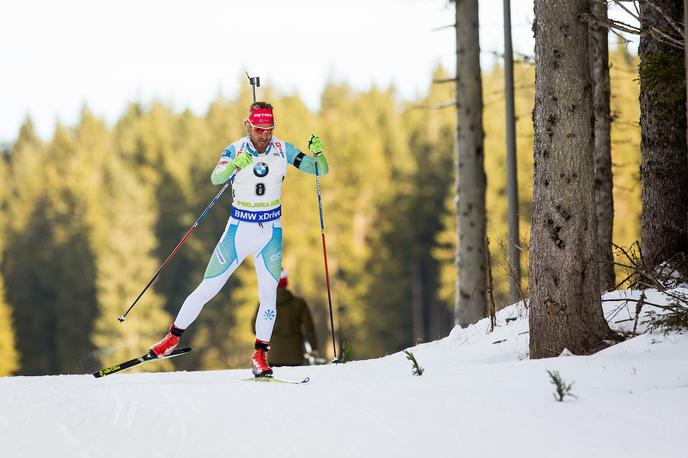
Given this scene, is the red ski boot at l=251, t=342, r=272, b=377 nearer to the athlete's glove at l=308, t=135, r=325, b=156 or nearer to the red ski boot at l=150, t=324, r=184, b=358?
the red ski boot at l=150, t=324, r=184, b=358

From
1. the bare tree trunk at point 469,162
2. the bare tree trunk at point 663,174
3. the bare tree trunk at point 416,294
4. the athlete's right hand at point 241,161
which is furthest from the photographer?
the bare tree trunk at point 416,294

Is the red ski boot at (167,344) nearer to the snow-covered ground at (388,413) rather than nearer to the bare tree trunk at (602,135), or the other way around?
the snow-covered ground at (388,413)

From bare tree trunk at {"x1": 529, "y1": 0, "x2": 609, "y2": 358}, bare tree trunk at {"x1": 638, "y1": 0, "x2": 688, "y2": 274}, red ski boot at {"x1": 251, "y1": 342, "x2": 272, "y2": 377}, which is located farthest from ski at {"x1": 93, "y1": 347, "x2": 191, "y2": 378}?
bare tree trunk at {"x1": 638, "y1": 0, "x2": 688, "y2": 274}

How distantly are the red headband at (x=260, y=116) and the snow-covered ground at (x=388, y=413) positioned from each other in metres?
2.15

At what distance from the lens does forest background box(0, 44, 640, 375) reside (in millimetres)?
48125

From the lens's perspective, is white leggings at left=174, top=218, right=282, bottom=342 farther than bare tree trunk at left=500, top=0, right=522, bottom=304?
No

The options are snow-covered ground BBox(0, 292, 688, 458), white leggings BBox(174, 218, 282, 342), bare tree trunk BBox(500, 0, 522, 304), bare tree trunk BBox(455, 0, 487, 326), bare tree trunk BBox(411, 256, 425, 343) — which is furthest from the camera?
bare tree trunk BBox(411, 256, 425, 343)

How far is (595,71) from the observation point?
12.7 metres

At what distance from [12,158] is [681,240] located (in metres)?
89.3

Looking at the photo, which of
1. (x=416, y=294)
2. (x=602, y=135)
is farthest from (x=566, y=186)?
(x=416, y=294)

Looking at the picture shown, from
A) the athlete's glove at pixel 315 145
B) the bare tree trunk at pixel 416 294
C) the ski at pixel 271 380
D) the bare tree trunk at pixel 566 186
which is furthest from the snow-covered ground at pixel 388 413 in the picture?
the bare tree trunk at pixel 416 294

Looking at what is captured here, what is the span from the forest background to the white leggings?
32.8 meters

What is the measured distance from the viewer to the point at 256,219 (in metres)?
8.95

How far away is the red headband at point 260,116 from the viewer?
8.87m
